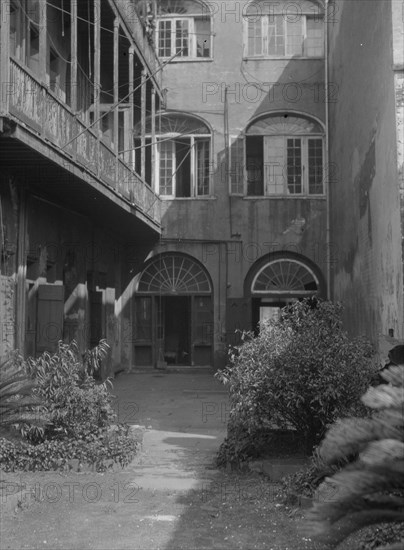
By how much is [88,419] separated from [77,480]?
0.84 meters

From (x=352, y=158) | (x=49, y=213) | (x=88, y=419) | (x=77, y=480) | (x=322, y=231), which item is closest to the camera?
(x=77, y=480)

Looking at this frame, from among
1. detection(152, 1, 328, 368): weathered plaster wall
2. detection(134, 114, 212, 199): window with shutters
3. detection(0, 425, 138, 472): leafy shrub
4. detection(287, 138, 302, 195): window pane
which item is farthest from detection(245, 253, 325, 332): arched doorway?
detection(0, 425, 138, 472): leafy shrub

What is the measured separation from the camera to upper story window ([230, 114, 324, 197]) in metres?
19.0

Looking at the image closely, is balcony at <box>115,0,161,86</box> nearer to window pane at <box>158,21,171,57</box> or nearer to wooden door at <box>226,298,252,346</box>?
window pane at <box>158,21,171,57</box>

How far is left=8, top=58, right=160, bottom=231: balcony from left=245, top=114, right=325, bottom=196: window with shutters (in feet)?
20.0

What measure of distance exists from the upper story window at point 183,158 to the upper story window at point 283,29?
283cm

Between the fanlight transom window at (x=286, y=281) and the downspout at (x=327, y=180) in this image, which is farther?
the fanlight transom window at (x=286, y=281)

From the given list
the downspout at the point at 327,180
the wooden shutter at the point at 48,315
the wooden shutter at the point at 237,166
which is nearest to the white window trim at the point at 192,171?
the wooden shutter at the point at 237,166

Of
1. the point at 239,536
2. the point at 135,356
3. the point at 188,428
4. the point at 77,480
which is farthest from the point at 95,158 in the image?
the point at 135,356

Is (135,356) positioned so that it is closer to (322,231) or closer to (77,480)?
(322,231)

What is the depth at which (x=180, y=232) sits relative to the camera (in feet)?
61.6

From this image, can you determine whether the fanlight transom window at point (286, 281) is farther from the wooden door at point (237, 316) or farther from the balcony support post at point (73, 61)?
the balcony support post at point (73, 61)

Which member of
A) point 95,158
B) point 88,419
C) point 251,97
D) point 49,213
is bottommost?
point 88,419

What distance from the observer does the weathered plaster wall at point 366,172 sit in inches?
390
